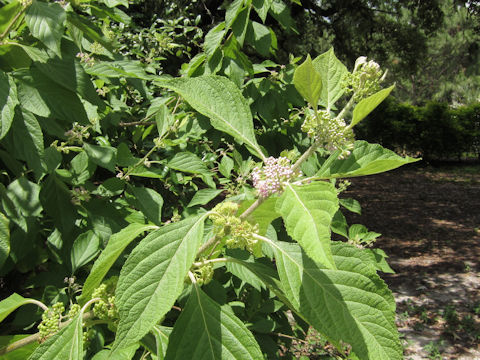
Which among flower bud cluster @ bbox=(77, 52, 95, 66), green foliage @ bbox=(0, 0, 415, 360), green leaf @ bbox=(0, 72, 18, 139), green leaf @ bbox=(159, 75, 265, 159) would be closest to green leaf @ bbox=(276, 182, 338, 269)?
green foliage @ bbox=(0, 0, 415, 360)

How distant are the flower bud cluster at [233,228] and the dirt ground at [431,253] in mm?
4370

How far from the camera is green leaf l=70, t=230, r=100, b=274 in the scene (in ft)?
4.75

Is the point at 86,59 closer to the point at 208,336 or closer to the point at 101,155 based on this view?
the point at 101,155

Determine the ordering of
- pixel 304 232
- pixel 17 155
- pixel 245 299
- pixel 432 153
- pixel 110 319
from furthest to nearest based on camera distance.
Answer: pixel 432 153, pixel 245 299, pixel 17 155, pixel 110 319, pixel 304 232

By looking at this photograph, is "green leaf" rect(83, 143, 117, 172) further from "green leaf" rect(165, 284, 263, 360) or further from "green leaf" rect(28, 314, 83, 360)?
"green leaf" rect(165, 284, 263, 360)

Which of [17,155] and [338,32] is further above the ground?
[338,32]

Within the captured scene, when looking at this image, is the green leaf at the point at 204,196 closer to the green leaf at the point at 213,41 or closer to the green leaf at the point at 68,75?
the green leaf at the point at 213,41

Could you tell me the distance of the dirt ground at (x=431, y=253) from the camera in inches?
189

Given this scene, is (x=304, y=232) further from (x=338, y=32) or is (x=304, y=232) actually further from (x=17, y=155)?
(x=338, y=32)

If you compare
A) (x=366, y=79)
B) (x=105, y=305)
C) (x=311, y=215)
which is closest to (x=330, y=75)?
(x=366, y=79)

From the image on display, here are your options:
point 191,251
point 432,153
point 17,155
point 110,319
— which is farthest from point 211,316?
point 432,153

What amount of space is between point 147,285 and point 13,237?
1.03m

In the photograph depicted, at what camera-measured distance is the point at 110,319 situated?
0.96m

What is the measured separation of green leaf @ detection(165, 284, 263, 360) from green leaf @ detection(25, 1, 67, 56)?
2.90ft
